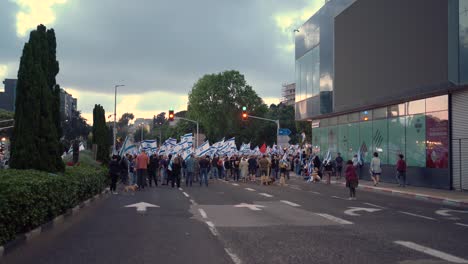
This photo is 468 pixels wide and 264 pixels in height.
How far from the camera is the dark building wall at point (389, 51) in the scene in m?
28.5

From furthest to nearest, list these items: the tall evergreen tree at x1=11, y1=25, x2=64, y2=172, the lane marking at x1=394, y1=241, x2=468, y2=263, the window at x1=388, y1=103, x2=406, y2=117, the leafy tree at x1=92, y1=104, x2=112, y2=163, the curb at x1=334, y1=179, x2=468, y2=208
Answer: the window at x1=388, y1=103, x2=406, y2=117, the leafy tree at x1=92, y1=104, x2=112, y2=163, the curb at x1=334, y1=179, x2=468, y2=208, the tall evergreen tree at x1=11, y1=25, x2=64, y2=172, the lane marking at x1=394, y1=241, x2=468, y2=263

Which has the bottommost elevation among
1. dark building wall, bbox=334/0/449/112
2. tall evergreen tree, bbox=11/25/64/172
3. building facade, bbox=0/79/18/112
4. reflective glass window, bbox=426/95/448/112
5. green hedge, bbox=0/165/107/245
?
green hedge, bbox=0/165/107/245

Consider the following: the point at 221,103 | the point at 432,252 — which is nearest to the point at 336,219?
the point at 432,252

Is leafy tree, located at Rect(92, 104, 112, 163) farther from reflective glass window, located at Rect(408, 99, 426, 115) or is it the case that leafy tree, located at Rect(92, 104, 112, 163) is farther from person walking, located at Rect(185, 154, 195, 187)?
reflective glass window, located at Rect(408, 99, 426, 115)

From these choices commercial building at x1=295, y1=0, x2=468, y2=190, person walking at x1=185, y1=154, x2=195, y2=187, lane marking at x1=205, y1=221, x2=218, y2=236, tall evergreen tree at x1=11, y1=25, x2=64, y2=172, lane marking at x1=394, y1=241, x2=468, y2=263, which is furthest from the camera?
person walking at x1=185, y1=154, x2=195, y2=187

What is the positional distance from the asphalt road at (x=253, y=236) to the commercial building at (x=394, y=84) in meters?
11.1

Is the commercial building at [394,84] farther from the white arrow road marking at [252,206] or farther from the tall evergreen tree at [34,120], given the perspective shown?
the tall evergreen tree at [34,120]

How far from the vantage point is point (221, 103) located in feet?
302

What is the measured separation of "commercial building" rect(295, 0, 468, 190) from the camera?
2753cm

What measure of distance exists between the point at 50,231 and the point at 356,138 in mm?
31843

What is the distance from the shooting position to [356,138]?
4128cm

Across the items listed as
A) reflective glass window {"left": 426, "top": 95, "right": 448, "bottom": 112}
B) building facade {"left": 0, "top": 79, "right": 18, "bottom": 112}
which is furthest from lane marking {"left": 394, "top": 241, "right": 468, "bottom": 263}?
building facade {"left": 0, "top": 79, "right": 18, "bottom": 112}

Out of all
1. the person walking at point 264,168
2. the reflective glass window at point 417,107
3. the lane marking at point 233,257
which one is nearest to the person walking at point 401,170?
the reflective glass window at point 417,107

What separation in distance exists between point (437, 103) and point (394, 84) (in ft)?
11.4
